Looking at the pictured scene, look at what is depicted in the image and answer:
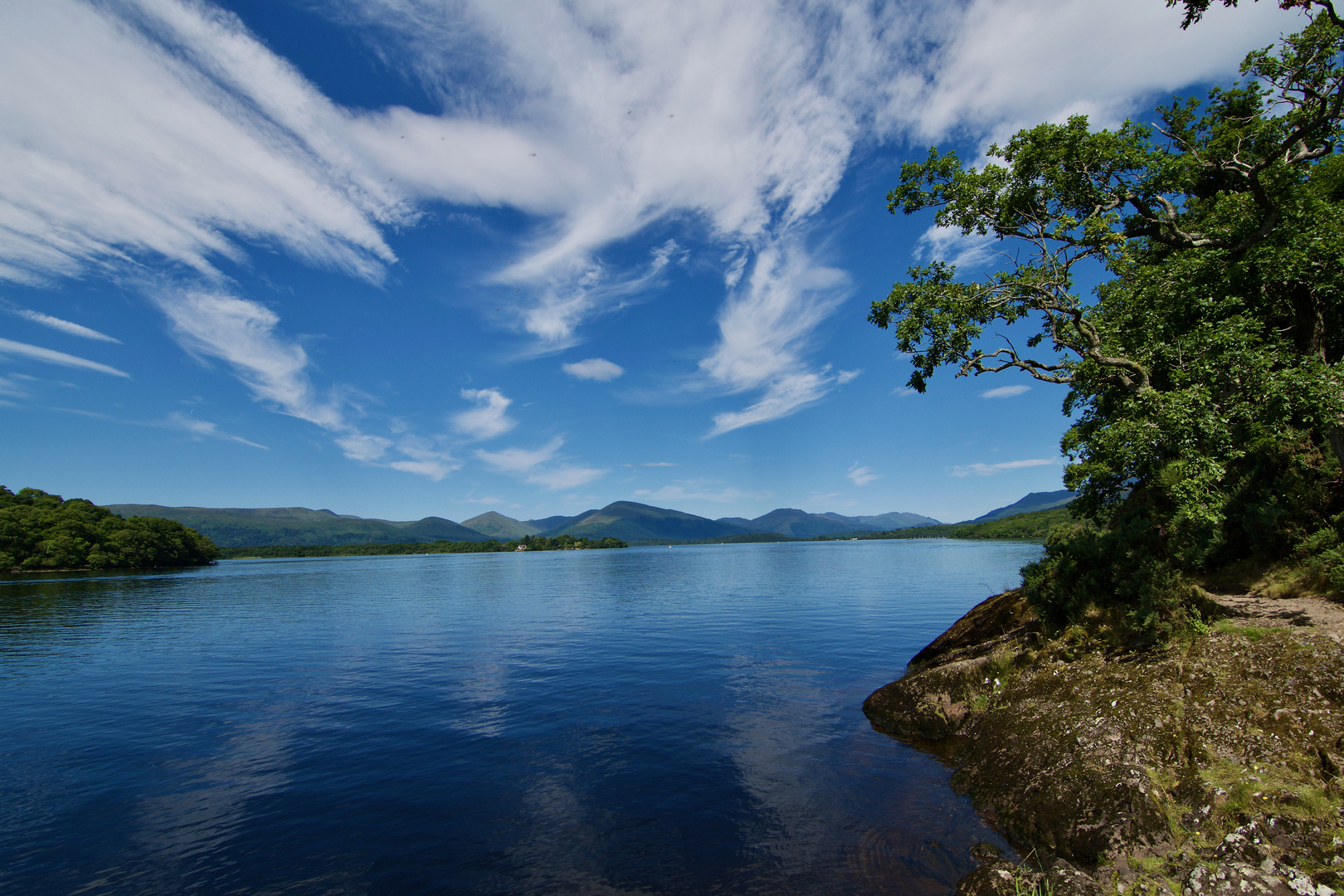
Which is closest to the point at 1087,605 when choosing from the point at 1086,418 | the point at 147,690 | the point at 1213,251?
the point at 1213,251

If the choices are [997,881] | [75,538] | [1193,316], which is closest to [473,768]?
[997,881]

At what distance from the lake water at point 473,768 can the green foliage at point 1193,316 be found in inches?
406

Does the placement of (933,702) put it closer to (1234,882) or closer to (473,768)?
(1234,882)

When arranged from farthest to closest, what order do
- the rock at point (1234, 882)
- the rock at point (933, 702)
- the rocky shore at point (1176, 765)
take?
the rock at point (933, 702) < the rocky shore at point (1176, 765) < the rock at point (1234, 882)

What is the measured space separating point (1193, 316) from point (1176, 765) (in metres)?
13.5

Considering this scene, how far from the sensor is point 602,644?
36.8 m

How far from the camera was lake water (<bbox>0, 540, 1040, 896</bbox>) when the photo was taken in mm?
11688

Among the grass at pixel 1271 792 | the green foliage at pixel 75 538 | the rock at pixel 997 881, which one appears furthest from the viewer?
the green foliage at pixel 75 538

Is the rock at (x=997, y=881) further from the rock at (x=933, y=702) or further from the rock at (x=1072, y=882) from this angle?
the rock at (x=933, y=702)

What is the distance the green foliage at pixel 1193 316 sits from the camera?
13.0 meters

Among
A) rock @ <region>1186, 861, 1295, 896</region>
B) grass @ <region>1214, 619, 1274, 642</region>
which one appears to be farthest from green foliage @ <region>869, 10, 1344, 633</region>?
rock @ <region>1186, 861, 1295, 896</region>

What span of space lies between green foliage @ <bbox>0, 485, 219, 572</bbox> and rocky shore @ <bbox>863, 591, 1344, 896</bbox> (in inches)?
7682

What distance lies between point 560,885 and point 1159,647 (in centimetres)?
1605

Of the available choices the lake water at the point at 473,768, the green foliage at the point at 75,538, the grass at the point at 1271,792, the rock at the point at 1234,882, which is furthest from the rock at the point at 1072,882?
the green foliage at the point at 75,538
